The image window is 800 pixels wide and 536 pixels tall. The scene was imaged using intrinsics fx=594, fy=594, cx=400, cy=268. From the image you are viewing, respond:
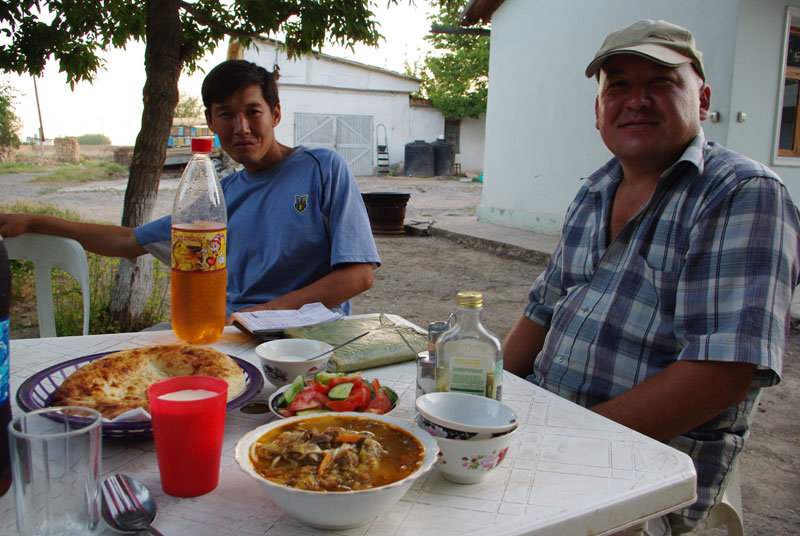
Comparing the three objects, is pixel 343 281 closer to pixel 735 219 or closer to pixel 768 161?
pixel 735 219

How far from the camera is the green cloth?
5.08 feet

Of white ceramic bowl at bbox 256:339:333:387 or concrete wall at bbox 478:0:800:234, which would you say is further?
concrete wall at bbox 478:0:800:234

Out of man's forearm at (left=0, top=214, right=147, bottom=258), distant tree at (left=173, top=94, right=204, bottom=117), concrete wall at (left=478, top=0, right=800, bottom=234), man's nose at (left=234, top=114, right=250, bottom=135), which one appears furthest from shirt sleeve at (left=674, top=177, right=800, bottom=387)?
distant tree at (left=173, top=94, right=204, bottom=117)

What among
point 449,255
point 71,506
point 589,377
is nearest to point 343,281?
point 589,377

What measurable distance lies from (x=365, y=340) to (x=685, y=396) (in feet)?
2.73

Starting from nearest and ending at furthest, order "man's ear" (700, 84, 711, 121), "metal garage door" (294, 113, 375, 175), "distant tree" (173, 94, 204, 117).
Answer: "man's ear" (700, 84, 711, 121) < "metal garage door" (294, 113, 375, 175) < "distant tree" (173, 94, 204, 117)

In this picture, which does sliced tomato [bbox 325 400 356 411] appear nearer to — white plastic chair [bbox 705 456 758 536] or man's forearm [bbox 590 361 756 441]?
man's forearm [bbox 590 361 756 441]

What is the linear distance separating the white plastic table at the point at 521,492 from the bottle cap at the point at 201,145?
2.59 feet

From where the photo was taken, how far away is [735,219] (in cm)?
151

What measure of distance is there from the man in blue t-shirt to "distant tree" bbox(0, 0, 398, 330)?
1.53 m

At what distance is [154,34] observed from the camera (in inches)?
156

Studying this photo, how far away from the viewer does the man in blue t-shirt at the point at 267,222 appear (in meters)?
2.36

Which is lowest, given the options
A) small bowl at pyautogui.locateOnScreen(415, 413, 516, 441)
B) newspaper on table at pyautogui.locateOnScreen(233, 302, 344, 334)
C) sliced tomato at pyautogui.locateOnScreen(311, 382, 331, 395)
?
newspaper on table at pyautogui.locateOnScreen(233, 302, 344, 334)

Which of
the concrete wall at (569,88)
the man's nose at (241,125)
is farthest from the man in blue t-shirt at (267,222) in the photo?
the concrete wall at (569,88)
